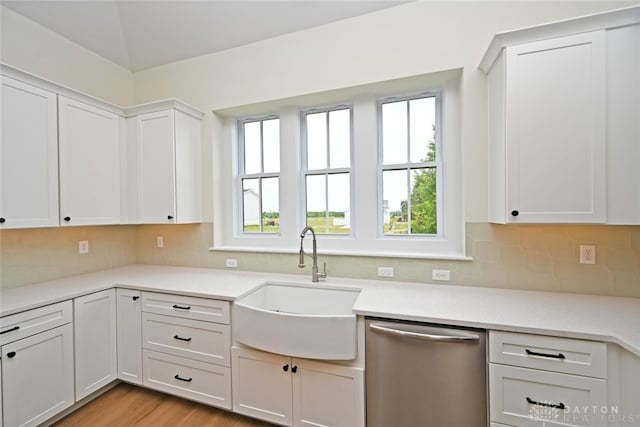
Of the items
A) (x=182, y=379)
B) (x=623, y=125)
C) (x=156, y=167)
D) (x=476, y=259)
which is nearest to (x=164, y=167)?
(x=156, y=167)

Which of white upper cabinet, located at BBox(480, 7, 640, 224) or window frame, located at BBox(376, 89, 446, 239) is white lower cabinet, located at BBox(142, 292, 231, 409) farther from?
white upper cabinet, located at BBox(480, 7, 640, 224)

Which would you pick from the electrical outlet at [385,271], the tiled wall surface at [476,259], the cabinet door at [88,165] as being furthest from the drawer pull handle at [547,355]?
the cabinet door at [88,165]

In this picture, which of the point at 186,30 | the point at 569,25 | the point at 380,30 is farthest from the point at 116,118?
the point at 569,25

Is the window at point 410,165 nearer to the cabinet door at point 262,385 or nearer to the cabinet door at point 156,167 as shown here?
the cabinet door at point 262,385

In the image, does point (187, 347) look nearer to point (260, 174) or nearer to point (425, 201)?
point (260, 174)

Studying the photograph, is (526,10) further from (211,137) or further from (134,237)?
(134,237)

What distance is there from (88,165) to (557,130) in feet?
10.7

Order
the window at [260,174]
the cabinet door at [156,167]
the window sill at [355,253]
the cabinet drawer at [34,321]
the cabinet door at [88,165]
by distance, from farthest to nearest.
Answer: the window at [260,174] → the cabinet door at [156,167] → the cabinet door at [88,165] → the window sill at [355,253] → the cabinet drawer at [34,321]

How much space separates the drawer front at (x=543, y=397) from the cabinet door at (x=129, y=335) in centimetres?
230

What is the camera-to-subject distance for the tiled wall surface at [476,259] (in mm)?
1608

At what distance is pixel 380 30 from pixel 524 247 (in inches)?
73.4

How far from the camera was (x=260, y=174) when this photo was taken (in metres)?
2.62

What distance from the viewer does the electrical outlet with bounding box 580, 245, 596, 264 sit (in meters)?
1.63

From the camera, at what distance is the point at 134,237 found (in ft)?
9.51
